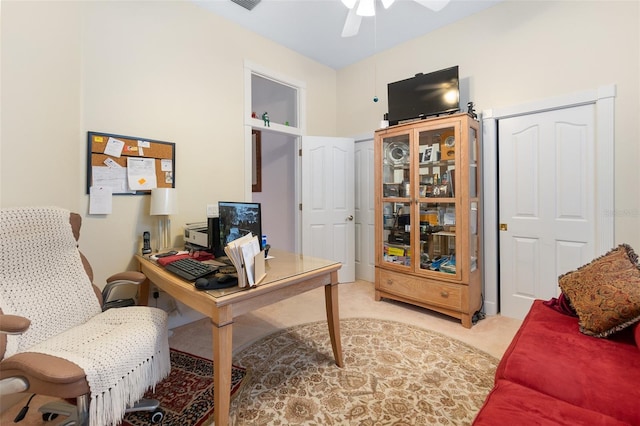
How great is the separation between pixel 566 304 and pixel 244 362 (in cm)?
207

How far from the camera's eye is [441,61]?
3.07 meters

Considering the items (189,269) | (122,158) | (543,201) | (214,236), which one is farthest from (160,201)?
(543,201)

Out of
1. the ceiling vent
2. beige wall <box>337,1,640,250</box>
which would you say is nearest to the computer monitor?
the ceiling vent

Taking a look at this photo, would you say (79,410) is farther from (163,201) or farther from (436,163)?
(436,163)

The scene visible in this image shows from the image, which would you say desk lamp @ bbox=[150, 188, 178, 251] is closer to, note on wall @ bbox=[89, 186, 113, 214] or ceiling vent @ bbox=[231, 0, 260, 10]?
note on wall @ bbox=[89, 186, 113, 214]

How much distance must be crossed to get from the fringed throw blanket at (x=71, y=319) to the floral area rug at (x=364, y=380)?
1.86ft

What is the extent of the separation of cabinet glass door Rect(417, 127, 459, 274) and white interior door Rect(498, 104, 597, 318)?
53 cm

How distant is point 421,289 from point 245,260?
6.60ft

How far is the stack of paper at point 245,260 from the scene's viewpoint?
1.39 m

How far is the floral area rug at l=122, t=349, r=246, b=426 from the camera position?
146cm

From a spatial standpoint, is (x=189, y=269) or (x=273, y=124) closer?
(x=189, y=269)

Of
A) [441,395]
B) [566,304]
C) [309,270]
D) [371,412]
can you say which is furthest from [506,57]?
[371,412]

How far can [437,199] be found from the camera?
271 cm

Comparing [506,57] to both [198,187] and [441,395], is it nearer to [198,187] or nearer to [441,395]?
[441,395]
